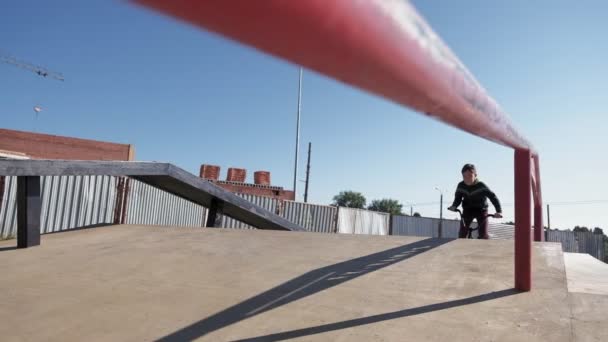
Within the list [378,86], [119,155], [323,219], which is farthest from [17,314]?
[119,155]

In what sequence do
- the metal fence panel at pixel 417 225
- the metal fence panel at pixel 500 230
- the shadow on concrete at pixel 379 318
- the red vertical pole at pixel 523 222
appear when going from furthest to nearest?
the metal fence panel at pixel 417 225 → the metal fence panel at pixel 500 230 → the red vertical pole at pixel 523 222 → the shadow on concrete at pixel 379 318

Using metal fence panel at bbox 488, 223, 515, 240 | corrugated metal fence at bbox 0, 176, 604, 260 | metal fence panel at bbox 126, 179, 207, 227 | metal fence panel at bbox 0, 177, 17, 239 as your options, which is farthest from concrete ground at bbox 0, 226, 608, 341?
metal fence panel at bbox 488, 223, 515, 240

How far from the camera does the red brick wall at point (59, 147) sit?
89.9 feet

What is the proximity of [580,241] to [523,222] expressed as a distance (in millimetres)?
27518

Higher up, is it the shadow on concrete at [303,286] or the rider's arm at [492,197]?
the rider's arm at [492,197]

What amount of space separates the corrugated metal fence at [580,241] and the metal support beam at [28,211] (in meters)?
26.6

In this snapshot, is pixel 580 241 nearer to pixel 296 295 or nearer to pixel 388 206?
pixel 296 295

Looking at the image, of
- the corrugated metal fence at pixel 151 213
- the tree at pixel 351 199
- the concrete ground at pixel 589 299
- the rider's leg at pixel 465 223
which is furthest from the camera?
the tree at pixel 351 199

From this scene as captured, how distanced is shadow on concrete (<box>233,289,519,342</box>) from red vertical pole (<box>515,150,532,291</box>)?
0.11 metres

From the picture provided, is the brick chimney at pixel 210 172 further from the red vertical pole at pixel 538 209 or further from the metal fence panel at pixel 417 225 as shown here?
the red vertical pole at pixel 538 209

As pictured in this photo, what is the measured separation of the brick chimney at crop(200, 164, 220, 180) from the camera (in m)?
31.3

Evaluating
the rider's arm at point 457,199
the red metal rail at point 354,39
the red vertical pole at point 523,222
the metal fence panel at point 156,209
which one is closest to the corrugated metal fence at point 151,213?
the metal fence panel at point 156,209

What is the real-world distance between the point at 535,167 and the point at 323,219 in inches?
697

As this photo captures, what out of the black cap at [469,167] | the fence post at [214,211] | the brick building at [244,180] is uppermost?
the brick building at [244,180]
